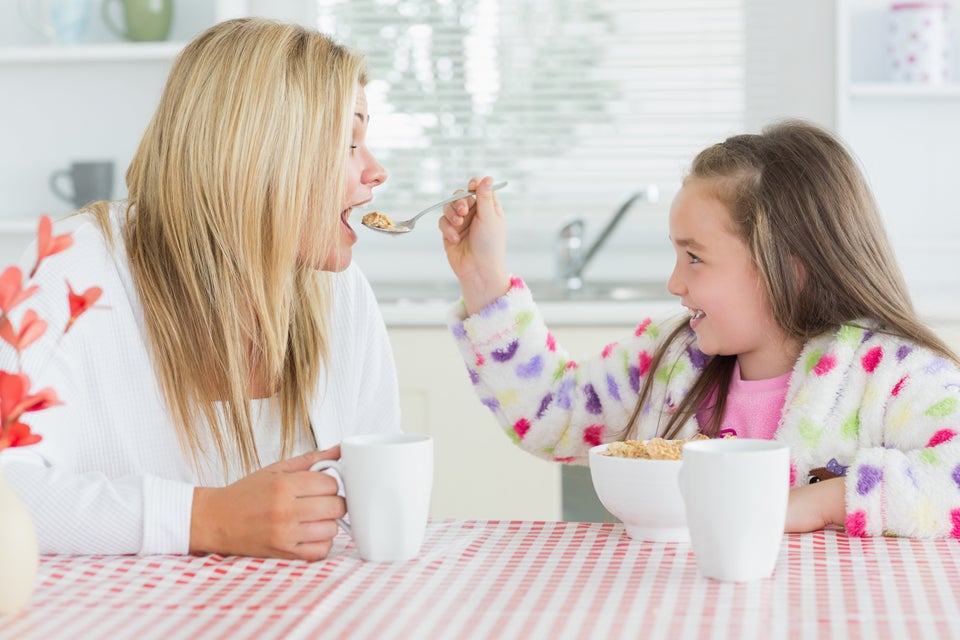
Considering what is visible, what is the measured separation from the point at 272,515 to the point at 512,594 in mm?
227

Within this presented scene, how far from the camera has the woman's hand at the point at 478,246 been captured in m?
1.52

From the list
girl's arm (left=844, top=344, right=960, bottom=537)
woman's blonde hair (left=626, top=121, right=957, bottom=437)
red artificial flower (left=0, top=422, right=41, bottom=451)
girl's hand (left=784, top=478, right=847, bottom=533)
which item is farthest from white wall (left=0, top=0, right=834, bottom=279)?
red artificial flower (left=0, top=422, right=41, bottom=451)

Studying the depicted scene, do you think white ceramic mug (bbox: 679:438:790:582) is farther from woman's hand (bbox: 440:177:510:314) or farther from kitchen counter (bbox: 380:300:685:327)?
kitchen counter (bbox: 380:300:685:327)

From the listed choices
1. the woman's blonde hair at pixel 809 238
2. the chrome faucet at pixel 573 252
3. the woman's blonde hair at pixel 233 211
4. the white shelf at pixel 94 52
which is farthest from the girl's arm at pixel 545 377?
the white shelf at pixel 94 52

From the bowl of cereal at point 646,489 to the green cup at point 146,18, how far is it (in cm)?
206

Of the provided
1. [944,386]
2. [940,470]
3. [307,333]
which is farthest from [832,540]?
[307,333]

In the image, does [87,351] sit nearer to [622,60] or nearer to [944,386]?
[944,386]

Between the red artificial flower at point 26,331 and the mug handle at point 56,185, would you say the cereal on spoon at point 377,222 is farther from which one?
the mug handle at point 56,185

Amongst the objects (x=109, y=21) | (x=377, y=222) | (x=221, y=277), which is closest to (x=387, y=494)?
(x=221, y=277)

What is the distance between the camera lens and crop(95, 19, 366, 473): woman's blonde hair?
132 centimetres

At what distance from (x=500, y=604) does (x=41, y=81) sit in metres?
2.45

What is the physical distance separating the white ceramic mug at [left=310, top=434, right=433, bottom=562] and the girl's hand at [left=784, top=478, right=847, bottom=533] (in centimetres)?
34

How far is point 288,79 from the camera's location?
4.52 feet

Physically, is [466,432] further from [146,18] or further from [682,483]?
[682,483]
